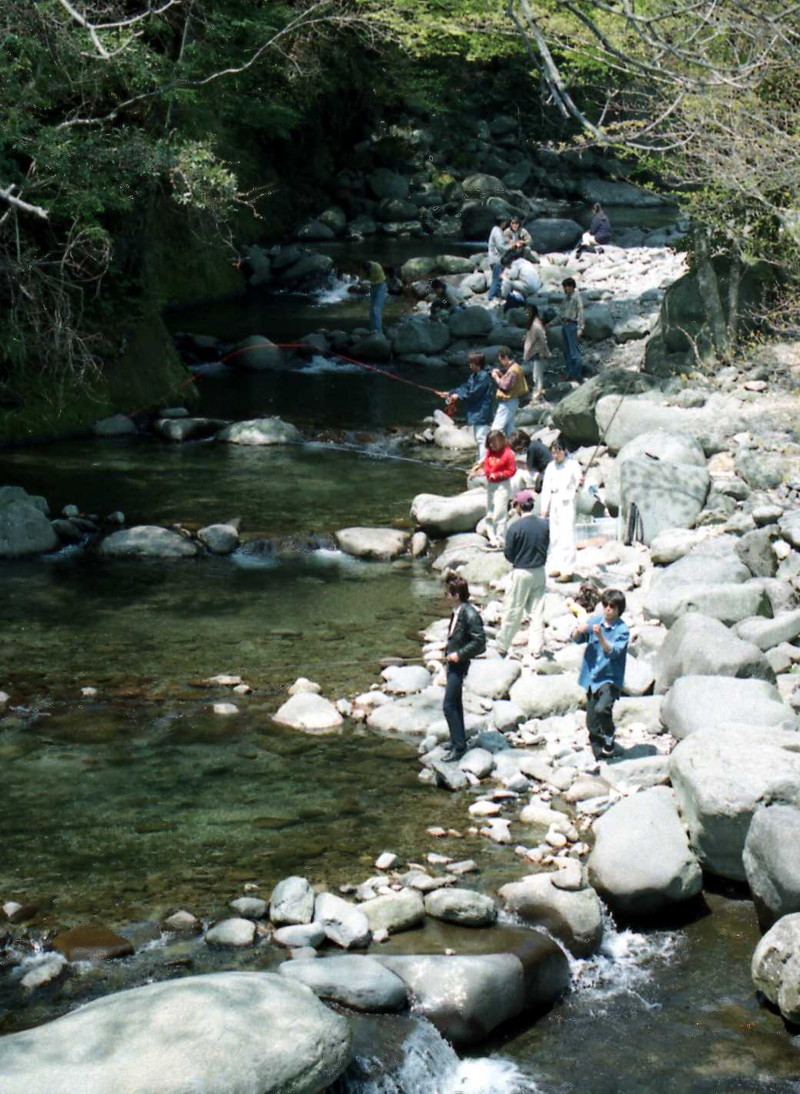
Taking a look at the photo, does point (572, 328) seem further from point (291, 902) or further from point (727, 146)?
point (291, 902)

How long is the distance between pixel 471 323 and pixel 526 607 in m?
14.6

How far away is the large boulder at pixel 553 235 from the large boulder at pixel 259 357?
1157cm

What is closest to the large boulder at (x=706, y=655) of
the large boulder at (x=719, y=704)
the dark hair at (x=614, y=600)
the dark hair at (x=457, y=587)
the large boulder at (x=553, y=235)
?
the large boulder at (x=719, y=704)

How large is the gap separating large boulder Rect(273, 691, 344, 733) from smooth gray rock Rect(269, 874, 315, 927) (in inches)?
106

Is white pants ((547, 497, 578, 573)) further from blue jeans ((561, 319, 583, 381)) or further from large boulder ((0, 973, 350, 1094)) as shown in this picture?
blue jeans ((561, 319, 583, 381))

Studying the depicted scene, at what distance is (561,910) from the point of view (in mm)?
8305

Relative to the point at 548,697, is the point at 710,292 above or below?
above

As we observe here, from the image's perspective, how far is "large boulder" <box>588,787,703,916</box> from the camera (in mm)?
8570

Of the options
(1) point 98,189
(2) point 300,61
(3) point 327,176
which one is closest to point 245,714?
(1) point 98,189

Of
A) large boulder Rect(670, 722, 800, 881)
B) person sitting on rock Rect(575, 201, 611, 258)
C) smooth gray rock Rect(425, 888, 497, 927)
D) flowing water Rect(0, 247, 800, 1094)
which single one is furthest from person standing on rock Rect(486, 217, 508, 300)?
smooth gray rock Rect(425, 888, 497, 927)

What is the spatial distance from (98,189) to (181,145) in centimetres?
153

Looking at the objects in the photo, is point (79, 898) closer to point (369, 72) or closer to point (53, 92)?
point (53, 92)

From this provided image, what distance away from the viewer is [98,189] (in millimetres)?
16109

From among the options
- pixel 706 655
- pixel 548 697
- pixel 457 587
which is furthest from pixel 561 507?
pixel 457 587
